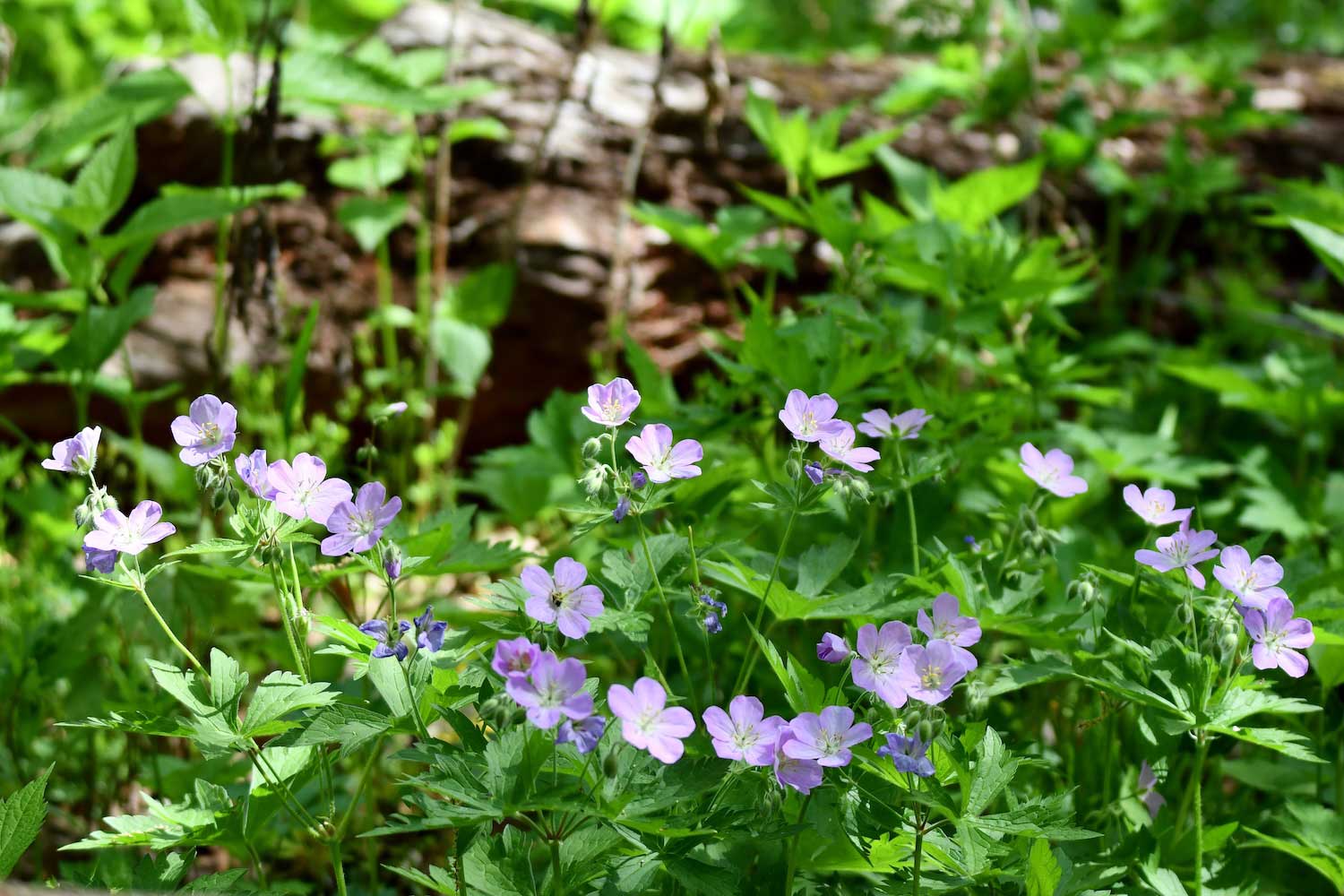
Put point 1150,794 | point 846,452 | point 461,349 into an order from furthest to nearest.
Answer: point 461,349
point 1150,794
point 846,452

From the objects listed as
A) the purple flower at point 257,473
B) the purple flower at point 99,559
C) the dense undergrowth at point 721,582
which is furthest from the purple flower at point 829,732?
the purple flower at point 99,559

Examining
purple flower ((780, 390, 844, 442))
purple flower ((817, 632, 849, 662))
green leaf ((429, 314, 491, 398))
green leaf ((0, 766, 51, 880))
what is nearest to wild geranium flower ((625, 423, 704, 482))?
purple flower ((780, 390, 844, 442))

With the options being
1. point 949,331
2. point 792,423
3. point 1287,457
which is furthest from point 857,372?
point 1287,457

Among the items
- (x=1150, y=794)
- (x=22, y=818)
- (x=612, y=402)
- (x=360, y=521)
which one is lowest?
(x=1150, y=794)

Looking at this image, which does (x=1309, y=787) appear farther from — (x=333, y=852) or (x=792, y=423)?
(x=333, y=852)

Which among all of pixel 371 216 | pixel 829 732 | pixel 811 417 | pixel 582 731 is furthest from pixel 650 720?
pixel 371 216

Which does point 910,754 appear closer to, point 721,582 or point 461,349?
point 721,582
